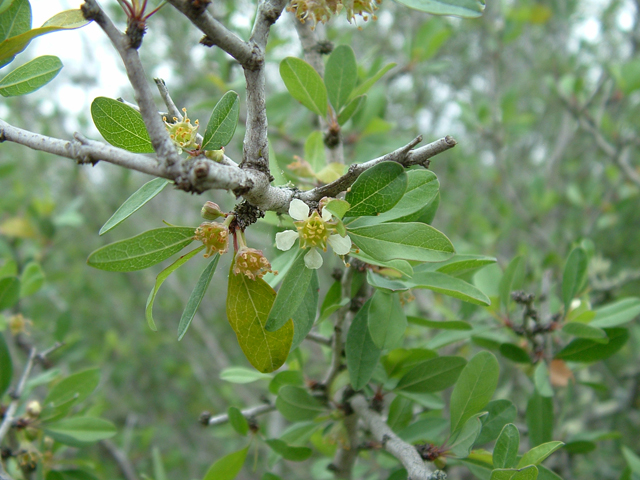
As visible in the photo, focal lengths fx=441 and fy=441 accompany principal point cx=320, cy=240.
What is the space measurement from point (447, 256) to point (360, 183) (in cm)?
21

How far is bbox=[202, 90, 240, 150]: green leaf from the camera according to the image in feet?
2.83

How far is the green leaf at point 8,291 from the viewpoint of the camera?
1562 millimetres

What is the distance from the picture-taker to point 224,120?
2.83 ft

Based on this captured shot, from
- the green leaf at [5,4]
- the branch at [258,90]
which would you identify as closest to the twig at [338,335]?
the branch at [258,90]

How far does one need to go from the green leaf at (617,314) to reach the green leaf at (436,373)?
19.2 inches

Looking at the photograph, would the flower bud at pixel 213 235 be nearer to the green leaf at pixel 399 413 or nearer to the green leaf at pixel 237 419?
the green leaf at pixel 237 419

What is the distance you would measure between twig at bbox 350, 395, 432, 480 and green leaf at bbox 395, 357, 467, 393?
0.50 feet

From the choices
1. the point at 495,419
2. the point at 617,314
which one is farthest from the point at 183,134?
the point at 617,314

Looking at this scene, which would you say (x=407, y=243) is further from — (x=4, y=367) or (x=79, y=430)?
(x=4, y=367)

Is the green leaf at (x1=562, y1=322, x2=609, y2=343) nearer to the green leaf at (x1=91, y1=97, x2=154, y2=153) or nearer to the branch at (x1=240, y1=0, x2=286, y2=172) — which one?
the branch at (x1=240, y1=0, x2=286, y2=172)

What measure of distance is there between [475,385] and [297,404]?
0.50m

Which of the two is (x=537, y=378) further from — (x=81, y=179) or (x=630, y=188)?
(x=81, y=179)

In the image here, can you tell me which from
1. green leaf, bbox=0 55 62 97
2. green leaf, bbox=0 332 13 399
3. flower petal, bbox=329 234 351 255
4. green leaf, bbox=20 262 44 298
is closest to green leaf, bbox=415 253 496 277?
flower petal, bbox=329 234 351 255

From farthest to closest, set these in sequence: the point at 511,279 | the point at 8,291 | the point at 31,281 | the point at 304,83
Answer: the point at 31,281
the point at 8,291
the point at 511,279
the point at 304,83
